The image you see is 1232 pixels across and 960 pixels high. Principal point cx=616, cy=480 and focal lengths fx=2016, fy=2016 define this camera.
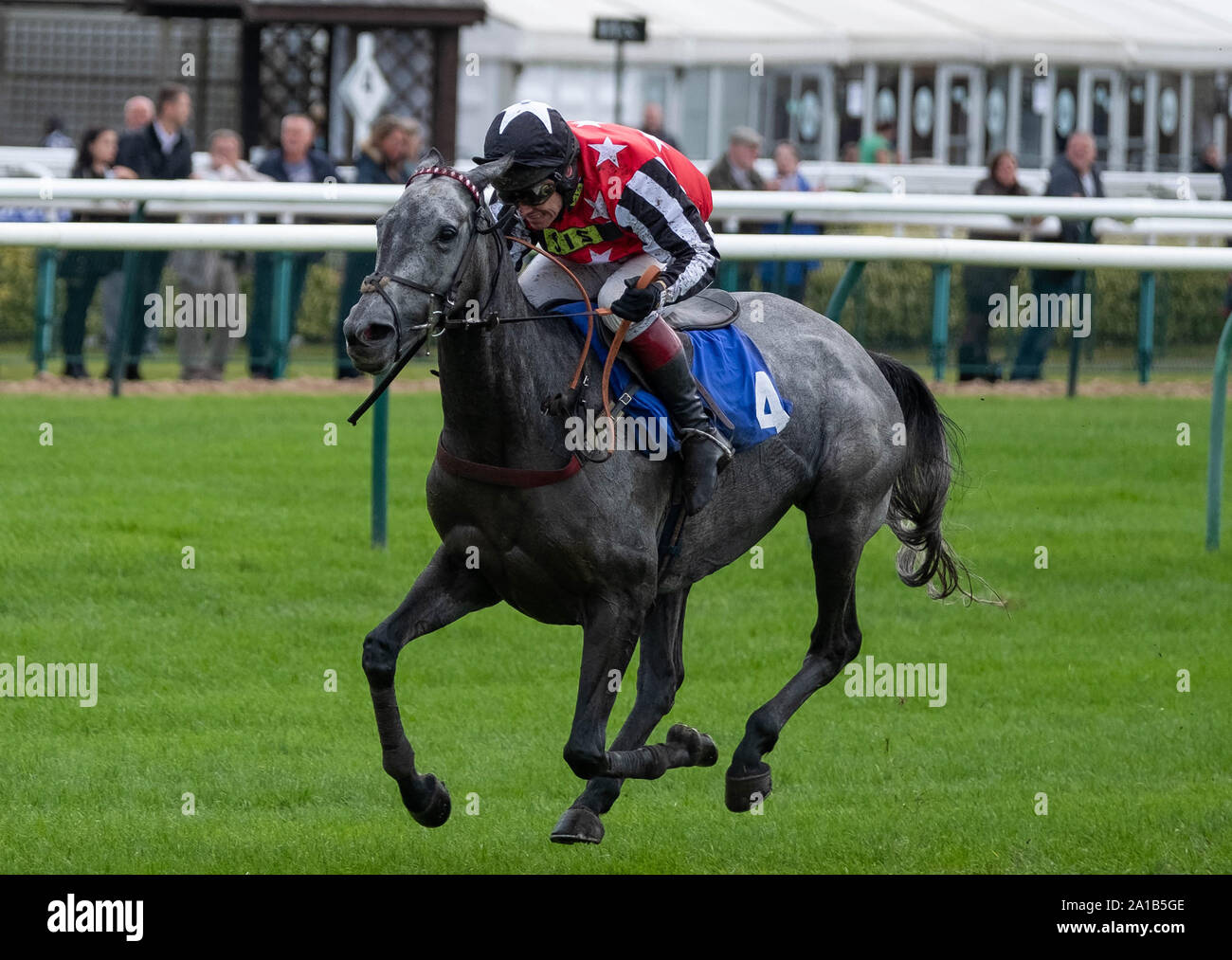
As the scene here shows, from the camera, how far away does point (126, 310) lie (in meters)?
10.3

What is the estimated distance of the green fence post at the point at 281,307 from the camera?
10.5m

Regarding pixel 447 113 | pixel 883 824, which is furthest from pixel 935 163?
pixel 883 824

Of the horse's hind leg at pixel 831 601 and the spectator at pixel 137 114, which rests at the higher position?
the spectator at pixel 137 114

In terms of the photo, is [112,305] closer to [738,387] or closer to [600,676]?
[738,387]

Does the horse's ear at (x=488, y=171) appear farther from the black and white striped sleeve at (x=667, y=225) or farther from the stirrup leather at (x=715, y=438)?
the stirrup leather at (x=715, y=438)

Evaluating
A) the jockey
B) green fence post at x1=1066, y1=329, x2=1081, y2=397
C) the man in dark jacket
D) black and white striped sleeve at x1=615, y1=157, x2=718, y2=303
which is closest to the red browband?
the jockey

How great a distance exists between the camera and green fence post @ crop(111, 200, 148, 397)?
10188 millimetres

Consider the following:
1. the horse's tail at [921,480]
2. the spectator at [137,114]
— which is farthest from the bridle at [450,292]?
the spectator at [137,114]

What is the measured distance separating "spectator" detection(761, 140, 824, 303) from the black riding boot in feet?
12.8

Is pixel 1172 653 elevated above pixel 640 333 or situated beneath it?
situated beneath

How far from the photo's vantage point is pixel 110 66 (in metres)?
24.6

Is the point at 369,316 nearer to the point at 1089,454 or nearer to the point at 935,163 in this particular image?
the point at 1089,454
